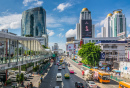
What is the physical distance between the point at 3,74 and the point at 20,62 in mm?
12637

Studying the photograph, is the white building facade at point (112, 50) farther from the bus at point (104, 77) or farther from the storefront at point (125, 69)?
the bus at point (104, 77)

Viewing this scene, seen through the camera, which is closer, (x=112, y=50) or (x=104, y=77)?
(x=104, y=77)

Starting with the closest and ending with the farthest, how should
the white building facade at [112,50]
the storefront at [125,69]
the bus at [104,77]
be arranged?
the bus at [104,77] → the storefront at [125,69] → the white building facade at [112,50]

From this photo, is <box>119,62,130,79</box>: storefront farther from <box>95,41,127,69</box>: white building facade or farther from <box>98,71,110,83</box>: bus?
<box>95,41,127,69</box>: white building facade

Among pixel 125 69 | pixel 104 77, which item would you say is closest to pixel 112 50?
pixel 125 69

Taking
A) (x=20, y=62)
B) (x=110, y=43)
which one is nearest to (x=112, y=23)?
(x=110, y=43)

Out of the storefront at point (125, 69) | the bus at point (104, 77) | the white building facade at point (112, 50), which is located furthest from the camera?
the white building facade at point (112, 50)

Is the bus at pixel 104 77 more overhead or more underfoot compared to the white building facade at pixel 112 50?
more underfoot

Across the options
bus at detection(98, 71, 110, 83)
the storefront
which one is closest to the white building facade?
the storefront

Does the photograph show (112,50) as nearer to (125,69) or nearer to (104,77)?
(125,69)

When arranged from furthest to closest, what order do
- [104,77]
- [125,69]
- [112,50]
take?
[112,50] → [125,69] → [104,77]

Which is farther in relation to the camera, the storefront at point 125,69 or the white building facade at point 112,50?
the white building facade at point 112,50

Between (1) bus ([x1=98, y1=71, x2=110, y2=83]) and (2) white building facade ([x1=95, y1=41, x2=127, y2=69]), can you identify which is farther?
(2) white building facade ([x1=95, y1=41, x2=127, y2=69])

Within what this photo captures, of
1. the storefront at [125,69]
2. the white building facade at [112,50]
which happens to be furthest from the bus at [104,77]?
the white building facade at [112,50]
